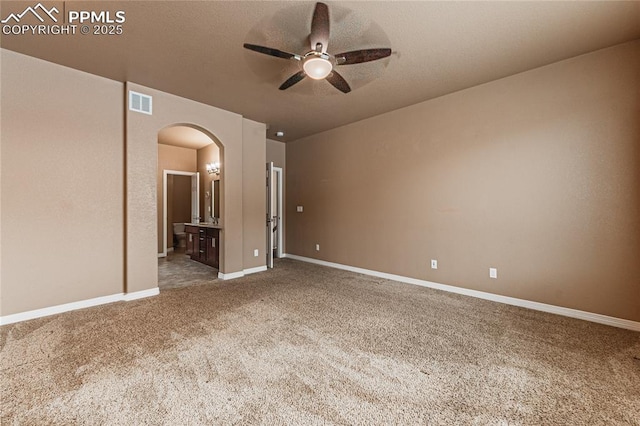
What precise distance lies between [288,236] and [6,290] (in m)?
4.66

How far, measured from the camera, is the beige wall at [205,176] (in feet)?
23.1

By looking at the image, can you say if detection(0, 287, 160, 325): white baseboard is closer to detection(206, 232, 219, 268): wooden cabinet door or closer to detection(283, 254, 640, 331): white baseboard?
detection(206, 232, 219, 268): wooden cabinet door

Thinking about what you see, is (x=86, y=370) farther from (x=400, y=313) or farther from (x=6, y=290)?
(x=400, y=313)

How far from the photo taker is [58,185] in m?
3.15

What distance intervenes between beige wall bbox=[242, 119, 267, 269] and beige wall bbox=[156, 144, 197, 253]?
3180mm

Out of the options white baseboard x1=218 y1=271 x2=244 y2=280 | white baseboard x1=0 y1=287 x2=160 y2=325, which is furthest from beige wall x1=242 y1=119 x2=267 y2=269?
white baseboard x1=0 y1=287 x2=160 y2=325

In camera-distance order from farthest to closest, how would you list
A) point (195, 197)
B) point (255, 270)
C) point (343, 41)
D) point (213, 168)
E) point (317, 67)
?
1. point (195, 197)
2. point (213, 168)
3. point (255, 270)
4. point (343, 41)
5. point (317, 67)

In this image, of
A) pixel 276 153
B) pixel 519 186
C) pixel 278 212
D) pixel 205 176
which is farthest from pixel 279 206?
pixel 519 186

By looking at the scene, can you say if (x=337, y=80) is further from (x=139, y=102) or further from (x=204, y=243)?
(x=204, y=243)

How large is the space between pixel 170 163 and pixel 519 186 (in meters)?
7.43

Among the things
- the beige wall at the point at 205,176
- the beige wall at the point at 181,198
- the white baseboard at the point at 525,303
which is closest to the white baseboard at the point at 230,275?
the white baseboard at the point at 525,303

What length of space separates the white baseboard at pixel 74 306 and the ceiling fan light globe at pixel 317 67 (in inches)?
136

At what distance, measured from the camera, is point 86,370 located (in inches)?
79.4

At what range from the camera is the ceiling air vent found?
360cm
